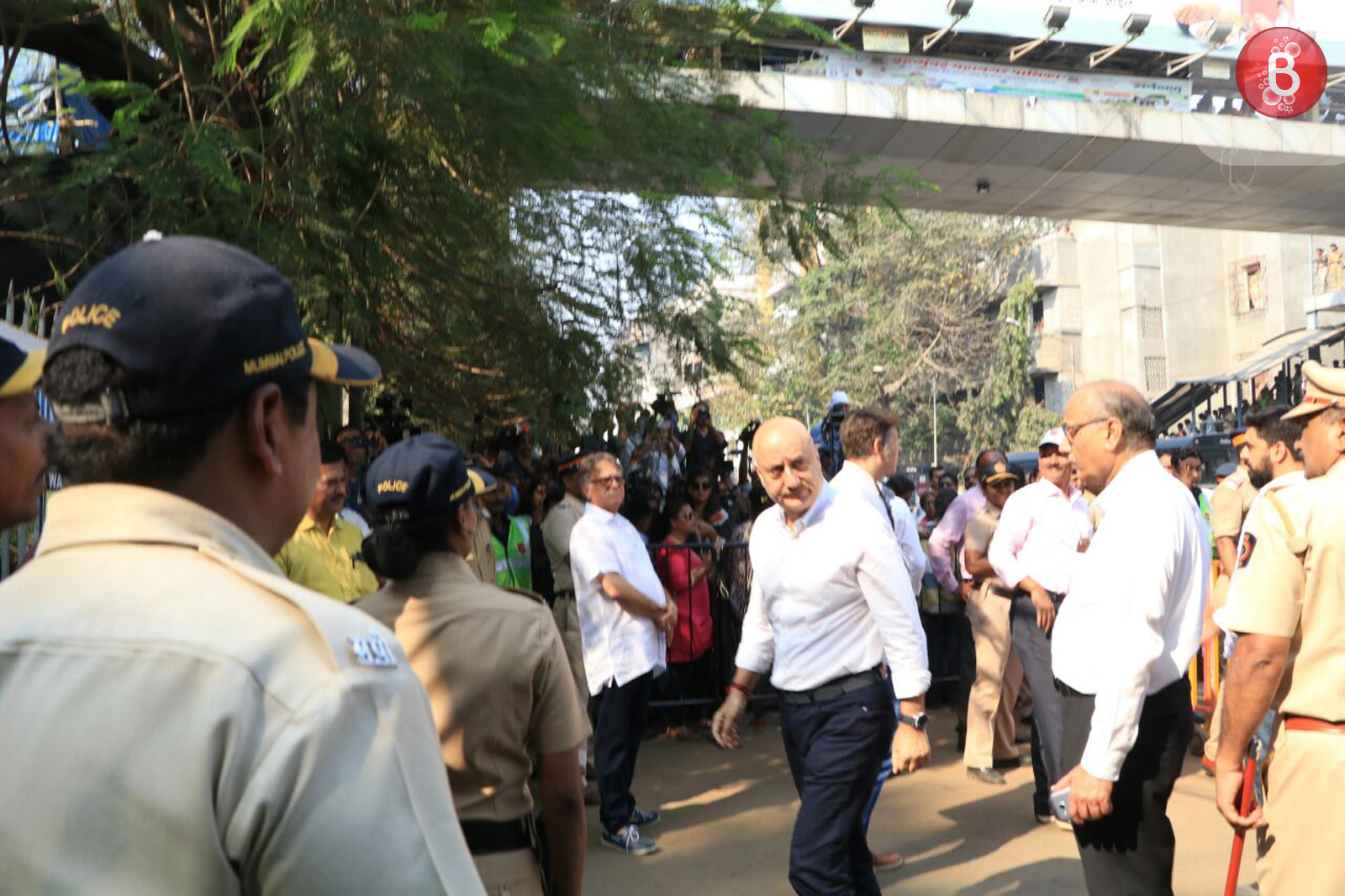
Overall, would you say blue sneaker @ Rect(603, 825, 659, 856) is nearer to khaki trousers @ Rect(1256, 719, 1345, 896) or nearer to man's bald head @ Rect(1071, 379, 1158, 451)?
khaki trousers @ Rect(1256, 719, 1345, 896)

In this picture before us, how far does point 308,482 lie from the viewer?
129 cm

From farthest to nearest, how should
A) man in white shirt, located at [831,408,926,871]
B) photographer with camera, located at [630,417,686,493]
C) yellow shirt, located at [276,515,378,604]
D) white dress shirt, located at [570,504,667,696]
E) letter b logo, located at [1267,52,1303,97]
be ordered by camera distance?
letter b logo, located at [1267,52,1303,97] → photographer with camera, located at [630,417,686,493] → white dress shirt, located at [570,504,667,696] → man in white shirt, located at [831,408,926,871] → yellow shirt, located at [276,515,378,604]

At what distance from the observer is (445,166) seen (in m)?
6.79

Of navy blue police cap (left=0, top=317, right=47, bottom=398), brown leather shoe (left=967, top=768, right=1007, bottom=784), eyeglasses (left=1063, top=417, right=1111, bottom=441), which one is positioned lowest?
brown leather shoe (left=967, top=768, right=1007, bottom=784)

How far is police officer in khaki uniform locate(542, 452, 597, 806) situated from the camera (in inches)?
304

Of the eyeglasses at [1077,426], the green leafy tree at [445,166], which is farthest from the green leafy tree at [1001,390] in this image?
the eyeglasses at [1077,426]

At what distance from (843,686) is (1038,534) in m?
3.07

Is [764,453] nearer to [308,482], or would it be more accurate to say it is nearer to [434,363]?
[308,482]

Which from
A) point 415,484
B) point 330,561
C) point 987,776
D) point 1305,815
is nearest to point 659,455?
point 987,776

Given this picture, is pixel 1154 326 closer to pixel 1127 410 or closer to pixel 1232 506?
pixel 1232 506

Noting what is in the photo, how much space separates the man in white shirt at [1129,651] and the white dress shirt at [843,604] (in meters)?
0.60

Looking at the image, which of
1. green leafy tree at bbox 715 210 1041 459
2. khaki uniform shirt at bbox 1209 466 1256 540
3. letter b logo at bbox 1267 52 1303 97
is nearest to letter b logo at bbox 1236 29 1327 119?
letter b logo at bbox 1267 52 1303 97

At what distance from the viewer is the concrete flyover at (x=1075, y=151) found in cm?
1867

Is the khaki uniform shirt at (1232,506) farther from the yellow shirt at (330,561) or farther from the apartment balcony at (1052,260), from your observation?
the apartment balcony at (1052,260)
